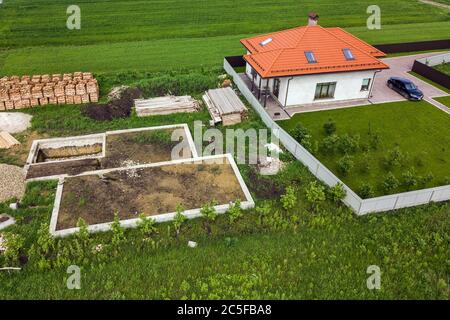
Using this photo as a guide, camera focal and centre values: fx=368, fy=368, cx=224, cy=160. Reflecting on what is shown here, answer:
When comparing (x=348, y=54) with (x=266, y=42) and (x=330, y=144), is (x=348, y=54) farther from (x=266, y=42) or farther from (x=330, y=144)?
(x=330, y=144)

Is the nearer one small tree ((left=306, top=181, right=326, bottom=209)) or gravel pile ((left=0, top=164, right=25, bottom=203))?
small tree ((left=306, top=181, right=326, bottom=209))

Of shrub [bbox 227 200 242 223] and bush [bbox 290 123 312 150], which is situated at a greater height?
bush [bbox 290 123 312 150]

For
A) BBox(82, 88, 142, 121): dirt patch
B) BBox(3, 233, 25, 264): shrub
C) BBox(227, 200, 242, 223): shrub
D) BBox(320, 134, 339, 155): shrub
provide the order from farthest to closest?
BBox(82, 88, 142, 121): dirt patch < BBox(320, 134, 339, 155): shrub < BBox(227, 200, 242, 223): shrub < BBox(3, 233, 25, 264): shrub

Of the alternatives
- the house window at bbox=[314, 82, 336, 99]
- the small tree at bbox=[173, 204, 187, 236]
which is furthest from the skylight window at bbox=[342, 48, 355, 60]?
the small tree at bbox=[173, 204, 187, 236]

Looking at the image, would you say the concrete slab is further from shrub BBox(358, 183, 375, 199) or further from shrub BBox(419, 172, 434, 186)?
shrub BBox(419, 172, 434, 186)
